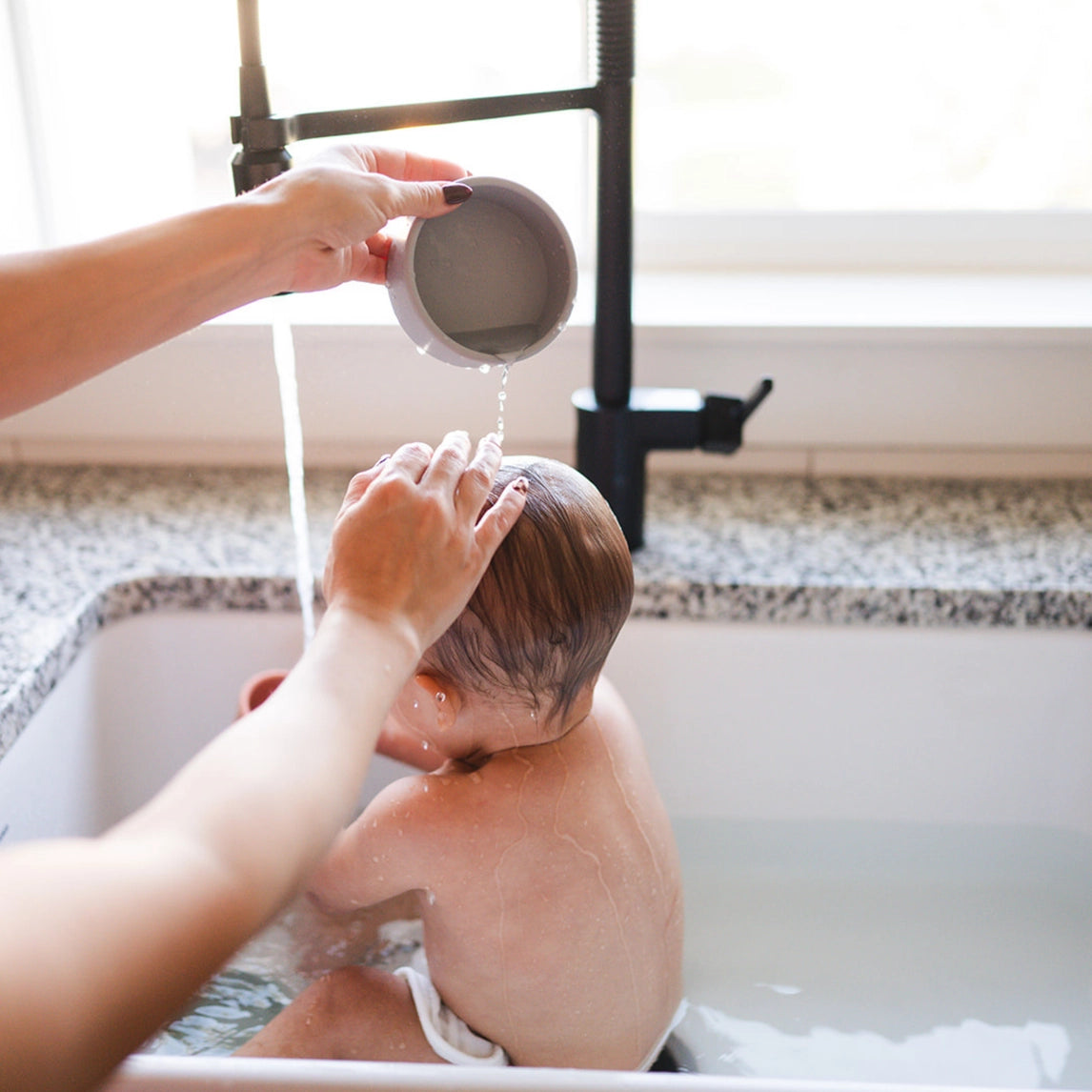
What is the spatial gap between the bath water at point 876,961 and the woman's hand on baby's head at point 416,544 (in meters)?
0.59

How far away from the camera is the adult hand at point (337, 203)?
697mm

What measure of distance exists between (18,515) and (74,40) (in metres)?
0.59

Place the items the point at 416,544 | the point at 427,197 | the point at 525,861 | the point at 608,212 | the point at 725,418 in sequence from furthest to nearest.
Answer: the point at 725,418
the point at 608,212
the point at 525,861
the point at 427,197
the point at 416,544

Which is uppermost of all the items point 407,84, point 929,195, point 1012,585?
point 407,84

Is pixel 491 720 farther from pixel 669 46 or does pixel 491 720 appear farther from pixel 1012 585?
pixel 669 46

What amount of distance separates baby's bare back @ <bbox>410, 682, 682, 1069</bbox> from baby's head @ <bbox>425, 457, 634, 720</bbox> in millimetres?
81

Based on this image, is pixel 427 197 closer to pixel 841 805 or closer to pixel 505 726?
pixel 505 726

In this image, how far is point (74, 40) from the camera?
4.52ft

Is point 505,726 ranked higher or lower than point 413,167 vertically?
lower

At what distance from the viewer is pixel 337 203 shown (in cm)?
70

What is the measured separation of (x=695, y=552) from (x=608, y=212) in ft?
1.19

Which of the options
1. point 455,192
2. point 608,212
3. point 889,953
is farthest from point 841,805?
point 455,192

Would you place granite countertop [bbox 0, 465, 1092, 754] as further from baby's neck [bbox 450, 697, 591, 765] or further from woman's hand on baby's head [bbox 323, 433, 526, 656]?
woman's hand on baby's head [bbox 323, 433, 526, 656]

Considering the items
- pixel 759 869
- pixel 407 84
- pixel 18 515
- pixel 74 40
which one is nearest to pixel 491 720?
pixel 759 869
